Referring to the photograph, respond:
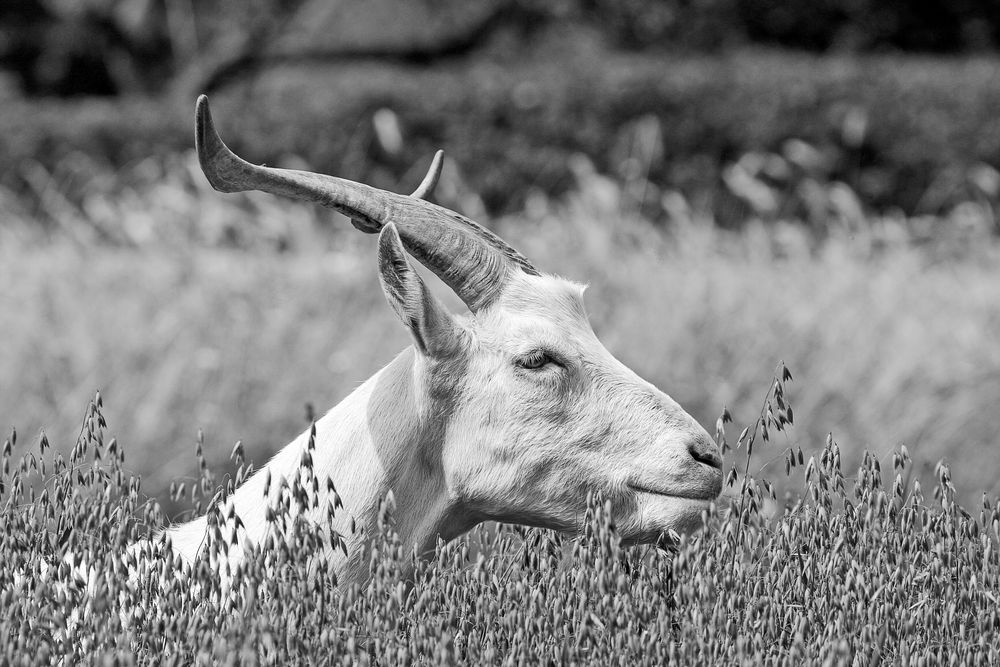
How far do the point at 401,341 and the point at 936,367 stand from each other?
3.09 metres

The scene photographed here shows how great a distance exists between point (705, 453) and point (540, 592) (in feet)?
1.79

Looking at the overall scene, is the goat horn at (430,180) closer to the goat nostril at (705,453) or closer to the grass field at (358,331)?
the goat nostril at (705,453)

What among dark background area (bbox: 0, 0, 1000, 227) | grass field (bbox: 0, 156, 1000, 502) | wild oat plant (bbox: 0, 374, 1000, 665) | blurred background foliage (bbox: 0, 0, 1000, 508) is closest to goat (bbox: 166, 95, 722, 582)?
wild oat plant (bbox: 0, 374, 1000, 665)

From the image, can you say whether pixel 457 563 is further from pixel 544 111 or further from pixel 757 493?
pixel 544 111

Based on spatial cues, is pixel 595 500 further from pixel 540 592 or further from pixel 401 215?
pixel 401 215

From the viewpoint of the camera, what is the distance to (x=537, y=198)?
37.3 feet

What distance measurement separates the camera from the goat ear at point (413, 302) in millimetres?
2936

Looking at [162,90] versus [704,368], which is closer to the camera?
[704,368]

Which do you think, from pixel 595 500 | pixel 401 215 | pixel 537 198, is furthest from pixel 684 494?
pixel 537 198

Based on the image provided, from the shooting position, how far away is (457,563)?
3.09 metres

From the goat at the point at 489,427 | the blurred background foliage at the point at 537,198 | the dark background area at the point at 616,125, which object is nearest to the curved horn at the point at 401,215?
the goat at the point at 489,427

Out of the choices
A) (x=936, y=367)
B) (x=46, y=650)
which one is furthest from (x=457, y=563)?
(x=936, y=367)

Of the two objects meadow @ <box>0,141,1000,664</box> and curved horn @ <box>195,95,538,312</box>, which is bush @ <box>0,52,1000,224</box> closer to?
meadow @ <box>0,141,1000,664</box>

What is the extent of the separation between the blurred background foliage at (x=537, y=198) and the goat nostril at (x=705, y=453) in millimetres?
3579
